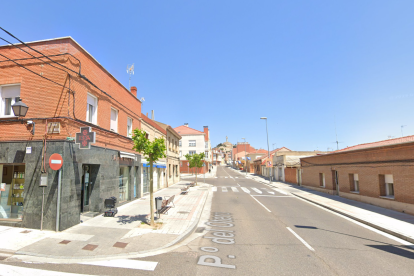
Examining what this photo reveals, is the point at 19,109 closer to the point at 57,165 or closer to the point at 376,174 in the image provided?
the point at 57,165

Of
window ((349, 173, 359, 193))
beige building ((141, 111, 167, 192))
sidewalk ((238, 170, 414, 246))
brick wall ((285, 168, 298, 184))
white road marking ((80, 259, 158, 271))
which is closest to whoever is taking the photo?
white road marking ((80, 259, 158, 271))

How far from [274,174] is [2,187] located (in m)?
39.8

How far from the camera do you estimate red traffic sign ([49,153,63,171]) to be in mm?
8125

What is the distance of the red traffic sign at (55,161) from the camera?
8125 mm

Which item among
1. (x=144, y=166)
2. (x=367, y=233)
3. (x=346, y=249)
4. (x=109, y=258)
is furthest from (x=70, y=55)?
(x=367, y=233)

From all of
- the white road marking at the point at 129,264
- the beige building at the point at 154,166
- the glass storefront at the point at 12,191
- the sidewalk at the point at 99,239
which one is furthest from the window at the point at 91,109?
the white road marking at the point at 129,264

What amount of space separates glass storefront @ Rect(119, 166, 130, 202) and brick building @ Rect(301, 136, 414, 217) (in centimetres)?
1645

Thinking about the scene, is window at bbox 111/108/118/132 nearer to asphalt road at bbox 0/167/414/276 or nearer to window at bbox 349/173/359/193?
asphalt road at bbox 0/167/414/276

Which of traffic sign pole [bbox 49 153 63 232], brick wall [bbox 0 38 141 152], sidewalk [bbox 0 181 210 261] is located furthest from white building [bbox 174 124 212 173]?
traffic sign pole [bbox 49 153 63 232]

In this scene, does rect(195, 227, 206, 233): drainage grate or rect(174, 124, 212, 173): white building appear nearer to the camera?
rect(195, 227, 206, 233): drainage grate

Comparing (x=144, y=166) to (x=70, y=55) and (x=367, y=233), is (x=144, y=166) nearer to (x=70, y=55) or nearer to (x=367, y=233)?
(x=70, y=55)

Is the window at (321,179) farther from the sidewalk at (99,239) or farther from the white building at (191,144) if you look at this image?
the white building at (191,144)

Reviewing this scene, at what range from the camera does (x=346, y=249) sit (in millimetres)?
6871

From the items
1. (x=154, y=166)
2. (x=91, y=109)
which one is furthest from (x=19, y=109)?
(x=154, y=166)
